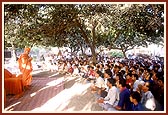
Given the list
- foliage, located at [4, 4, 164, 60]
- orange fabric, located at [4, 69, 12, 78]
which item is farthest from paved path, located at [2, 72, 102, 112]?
foliage, located at [4, 4, 164, 60]

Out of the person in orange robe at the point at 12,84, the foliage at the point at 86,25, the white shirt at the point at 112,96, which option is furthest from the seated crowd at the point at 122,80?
the person in orange robe at the point at 12,84

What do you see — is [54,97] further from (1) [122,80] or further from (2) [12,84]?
(1) [122,80]

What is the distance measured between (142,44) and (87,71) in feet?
2.31

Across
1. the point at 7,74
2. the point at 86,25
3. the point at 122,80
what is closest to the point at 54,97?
the point at 7,74

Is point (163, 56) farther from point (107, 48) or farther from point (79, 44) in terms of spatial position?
point (79, 44)

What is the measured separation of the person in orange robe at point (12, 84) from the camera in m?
3.65

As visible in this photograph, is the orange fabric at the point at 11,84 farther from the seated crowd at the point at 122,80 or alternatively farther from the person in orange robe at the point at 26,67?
the seated crowd at the point at 122,80

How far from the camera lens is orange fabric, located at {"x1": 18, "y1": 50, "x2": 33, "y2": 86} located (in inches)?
145

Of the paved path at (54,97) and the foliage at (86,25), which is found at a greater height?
the foliage at (86,25)

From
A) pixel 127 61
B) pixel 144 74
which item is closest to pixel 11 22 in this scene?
pixel 127 61

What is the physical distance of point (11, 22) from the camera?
3646 mm

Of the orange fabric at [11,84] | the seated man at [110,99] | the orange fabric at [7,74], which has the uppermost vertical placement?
the orange fabric at [7,74]

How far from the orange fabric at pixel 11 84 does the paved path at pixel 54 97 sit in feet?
0.24

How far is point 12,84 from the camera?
3.68 metres
